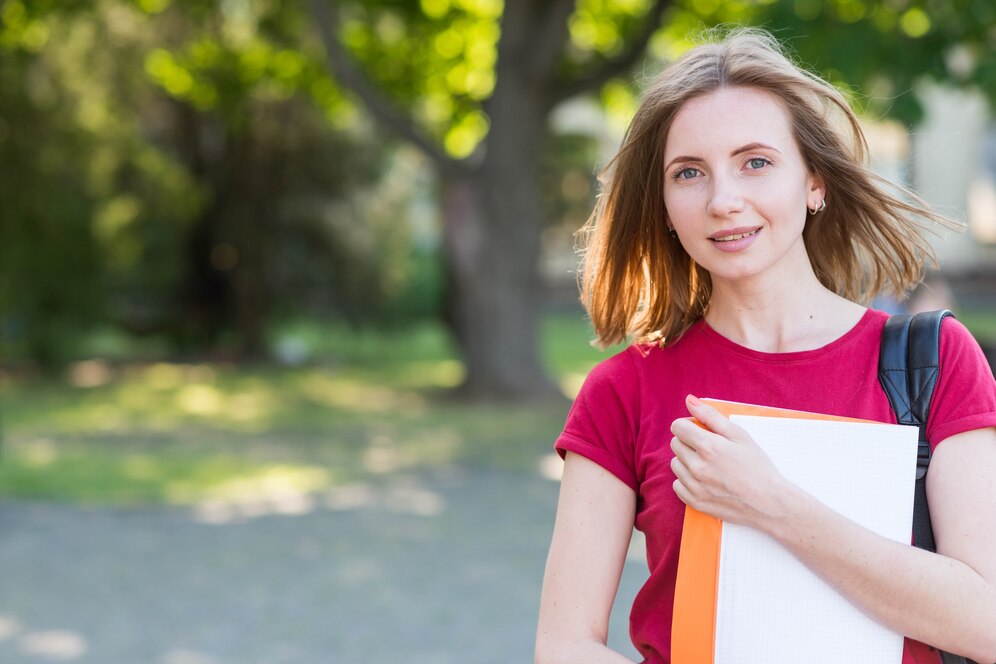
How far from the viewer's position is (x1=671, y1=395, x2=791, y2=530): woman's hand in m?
A: 1.69

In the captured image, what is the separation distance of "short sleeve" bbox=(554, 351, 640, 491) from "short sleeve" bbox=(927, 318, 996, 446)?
448 millimetres

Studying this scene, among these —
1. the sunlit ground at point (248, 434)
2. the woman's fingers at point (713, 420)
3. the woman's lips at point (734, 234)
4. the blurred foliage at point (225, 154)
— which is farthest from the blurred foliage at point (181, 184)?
the woman's fingers at point (713, 420)

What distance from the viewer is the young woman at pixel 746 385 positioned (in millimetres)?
1683

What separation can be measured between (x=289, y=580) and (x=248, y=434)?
5944 millimetres

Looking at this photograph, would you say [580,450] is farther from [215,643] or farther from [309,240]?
[309,240]

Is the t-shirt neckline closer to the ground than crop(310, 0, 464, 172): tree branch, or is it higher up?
closer to the ground

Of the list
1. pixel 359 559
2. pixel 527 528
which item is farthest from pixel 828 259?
pixel 527 528

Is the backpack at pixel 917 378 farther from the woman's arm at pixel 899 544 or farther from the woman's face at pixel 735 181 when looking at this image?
the woman's face at pixel 735 181

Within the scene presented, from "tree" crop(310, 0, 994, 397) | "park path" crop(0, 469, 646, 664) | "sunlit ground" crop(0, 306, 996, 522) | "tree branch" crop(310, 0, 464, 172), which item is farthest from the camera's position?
"tree branch" crop(310, 0, 464, 172)

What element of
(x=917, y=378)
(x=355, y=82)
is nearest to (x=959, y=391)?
(x=917, y=378)

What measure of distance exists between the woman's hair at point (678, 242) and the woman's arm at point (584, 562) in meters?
0.29

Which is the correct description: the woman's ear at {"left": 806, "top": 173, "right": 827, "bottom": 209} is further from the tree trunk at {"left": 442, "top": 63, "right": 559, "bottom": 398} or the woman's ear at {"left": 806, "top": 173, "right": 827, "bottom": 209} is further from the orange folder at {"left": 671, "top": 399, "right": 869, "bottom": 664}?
the tree trunk at {"left": 442, "top": 63, "right": 559, "bottom": 398}

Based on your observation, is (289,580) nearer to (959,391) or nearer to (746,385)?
(746,385)

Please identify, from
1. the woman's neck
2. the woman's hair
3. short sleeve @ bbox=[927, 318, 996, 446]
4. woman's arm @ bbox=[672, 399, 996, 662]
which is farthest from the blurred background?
woman's arm @ bbox=[672, 399, 996, 662]
